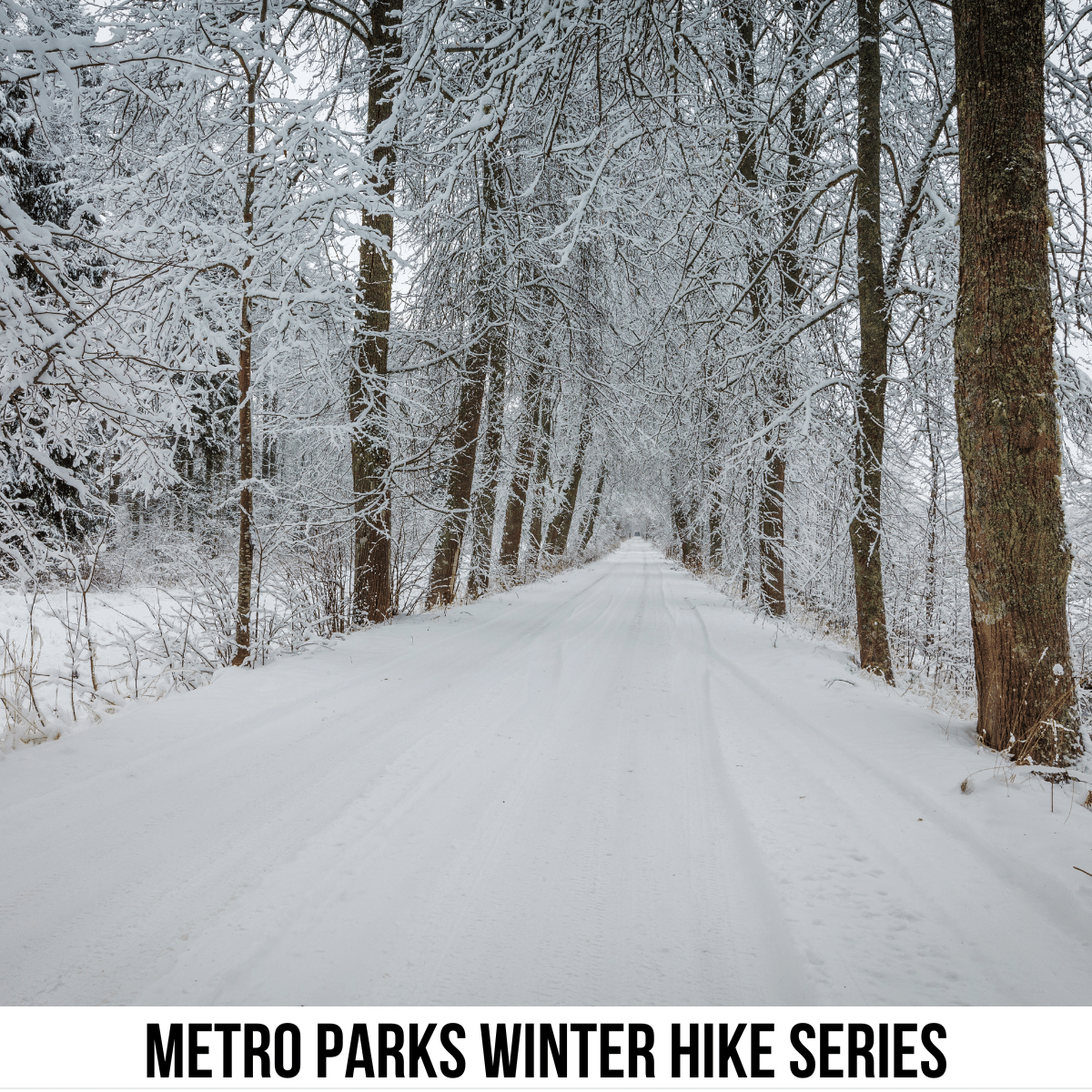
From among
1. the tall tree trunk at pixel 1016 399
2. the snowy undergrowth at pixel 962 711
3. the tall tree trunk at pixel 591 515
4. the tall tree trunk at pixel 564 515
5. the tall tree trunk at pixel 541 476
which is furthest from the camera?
the tall tree trunk at pixel 591 515

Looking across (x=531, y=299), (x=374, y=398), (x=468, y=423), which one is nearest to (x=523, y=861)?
(x=374, y=398)

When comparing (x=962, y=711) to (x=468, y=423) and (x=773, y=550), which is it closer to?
(x=773, y=550)

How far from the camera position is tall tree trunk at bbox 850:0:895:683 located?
576cm

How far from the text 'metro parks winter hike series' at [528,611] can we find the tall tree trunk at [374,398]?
0.20 ft

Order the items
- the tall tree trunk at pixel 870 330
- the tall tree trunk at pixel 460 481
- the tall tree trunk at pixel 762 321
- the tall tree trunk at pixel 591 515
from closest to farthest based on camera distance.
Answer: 1. the tall tree trunk at pixel 870 330
2. the tall tree trunk at pixel 762 321
3. the tall tree trunk at pixel 460 481
4. the tall tree trunk at pixel 591 515

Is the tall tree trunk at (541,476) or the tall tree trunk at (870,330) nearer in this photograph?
the tall tree trunk at (870,330)

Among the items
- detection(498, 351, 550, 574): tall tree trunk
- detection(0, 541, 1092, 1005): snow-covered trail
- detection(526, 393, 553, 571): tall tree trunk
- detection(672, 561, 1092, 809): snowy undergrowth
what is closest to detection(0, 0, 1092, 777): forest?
detection(672, 561, 1092, 809): snowy undergrowth

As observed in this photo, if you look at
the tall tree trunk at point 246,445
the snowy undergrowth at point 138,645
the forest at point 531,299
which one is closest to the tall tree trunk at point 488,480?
the forest at point 531,299

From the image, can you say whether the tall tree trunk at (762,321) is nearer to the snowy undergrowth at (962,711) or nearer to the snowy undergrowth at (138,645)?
the snowy undergrowth at (962,711)

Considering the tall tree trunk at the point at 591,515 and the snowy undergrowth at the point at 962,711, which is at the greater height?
the tall tree trunk at the point at 591,515

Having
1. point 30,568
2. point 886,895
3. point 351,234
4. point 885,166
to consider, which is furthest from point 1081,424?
point 30,568

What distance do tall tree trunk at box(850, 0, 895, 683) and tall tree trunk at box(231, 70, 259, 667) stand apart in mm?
5674

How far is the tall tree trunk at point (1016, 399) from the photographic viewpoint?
3092 mm

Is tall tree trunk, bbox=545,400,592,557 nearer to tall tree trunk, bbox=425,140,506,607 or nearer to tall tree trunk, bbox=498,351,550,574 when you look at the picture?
tall tree trunk, bbox=498,351,550,574
